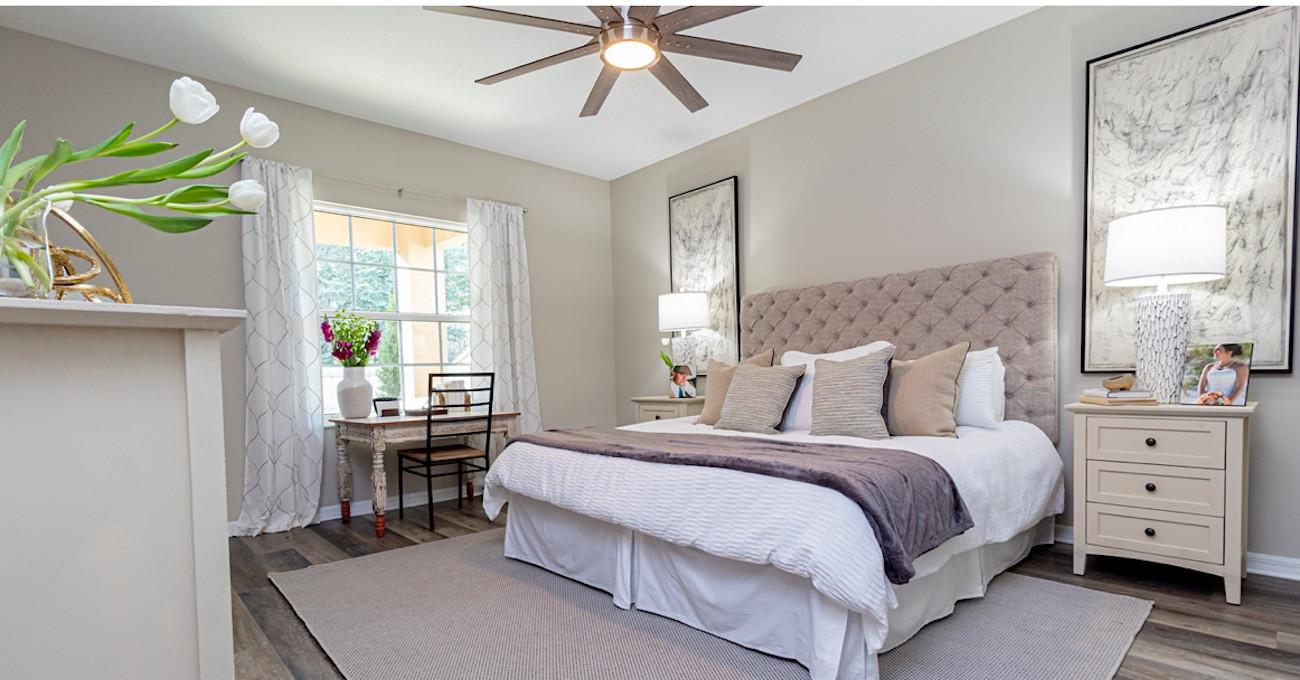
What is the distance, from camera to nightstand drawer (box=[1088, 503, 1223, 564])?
7.68ft

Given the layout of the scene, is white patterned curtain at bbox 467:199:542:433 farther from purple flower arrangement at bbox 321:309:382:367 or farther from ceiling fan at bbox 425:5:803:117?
ceiling fan at bbox 425:5:803:117

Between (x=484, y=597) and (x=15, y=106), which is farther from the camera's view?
(x=15, y=106)

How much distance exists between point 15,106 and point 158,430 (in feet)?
12.4

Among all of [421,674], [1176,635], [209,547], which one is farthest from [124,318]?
[1176,635]

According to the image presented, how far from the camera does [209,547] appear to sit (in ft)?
2.41

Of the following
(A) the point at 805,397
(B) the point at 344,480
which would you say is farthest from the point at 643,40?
(B) the point at 344,480

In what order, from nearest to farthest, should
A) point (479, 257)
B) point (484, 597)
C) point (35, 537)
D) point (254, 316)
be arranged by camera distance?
point (35, 537)
point (484, 597)
point (254, 316)
point (479, 257)

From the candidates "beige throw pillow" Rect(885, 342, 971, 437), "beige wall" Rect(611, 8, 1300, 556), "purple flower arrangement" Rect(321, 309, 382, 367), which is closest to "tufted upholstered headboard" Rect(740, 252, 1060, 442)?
"beige wall" Rect(611, 8, 1300, 556)

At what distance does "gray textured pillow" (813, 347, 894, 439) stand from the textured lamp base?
39.3 inches

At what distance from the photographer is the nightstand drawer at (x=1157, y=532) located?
7.68 feet

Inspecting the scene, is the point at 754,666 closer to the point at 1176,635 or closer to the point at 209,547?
the point at 1176,635

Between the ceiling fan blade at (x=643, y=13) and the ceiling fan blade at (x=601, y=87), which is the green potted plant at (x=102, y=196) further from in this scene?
the ceiling fan blade at (x=601, y=87)

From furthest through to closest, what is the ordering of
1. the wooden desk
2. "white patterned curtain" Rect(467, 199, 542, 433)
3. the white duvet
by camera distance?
1. "white patterned curtain" Rect(467, 199, 542, 433)
2. the wooden desk
3. the white duvet

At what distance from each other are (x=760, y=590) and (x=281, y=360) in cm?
322
